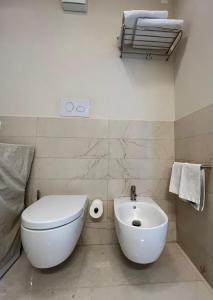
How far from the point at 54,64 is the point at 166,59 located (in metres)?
1.07

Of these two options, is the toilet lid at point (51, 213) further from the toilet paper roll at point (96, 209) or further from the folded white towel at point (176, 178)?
the folded white towel at point (176, 178)

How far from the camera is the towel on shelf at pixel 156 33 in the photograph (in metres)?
1.30

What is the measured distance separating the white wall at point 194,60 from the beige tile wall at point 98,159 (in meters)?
0.37

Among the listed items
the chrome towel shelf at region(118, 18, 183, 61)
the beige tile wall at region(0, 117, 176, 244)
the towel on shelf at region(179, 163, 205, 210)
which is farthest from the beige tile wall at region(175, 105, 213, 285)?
the chrome towel shelf at region(118, 18, 183, 61)

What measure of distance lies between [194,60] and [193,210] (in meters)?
1.14

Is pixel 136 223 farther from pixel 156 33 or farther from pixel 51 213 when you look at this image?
pixel 156 33

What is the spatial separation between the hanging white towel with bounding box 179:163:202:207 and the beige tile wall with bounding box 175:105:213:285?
0.07 m

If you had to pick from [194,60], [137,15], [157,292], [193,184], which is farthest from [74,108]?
[157,292]

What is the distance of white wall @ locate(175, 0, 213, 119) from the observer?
116 centimetres

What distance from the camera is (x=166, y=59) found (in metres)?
1.67

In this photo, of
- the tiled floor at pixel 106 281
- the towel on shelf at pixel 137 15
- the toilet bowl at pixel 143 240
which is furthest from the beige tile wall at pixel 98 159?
the towel on shelf at pixel 137 15

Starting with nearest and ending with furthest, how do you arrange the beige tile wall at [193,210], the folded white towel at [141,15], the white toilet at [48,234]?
the white toilet at [48,234], the beige tile wall at [193,210], the folded white towel at [141,15]

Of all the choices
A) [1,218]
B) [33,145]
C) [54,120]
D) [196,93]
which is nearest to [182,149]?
[196,93]

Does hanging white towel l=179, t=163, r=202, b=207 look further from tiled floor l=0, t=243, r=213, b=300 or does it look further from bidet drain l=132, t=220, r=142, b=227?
tiled floor l=0, t=243, r=213, b=300
